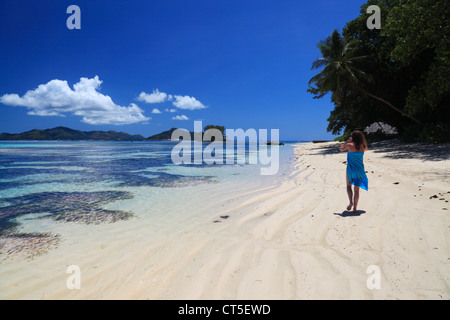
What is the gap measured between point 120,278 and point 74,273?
2.58 feet

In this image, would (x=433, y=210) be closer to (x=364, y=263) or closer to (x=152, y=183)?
(x=364, y=263)

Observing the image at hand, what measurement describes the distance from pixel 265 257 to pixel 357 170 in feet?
9.85

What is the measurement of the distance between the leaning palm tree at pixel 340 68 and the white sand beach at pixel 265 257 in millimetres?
19311

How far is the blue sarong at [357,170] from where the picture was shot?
4.58 meters

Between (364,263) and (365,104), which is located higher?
(365,104)

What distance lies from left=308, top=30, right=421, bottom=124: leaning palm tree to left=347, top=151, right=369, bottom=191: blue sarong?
19.2 meters

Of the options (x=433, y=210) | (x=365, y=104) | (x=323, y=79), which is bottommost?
(x=433, y=210)
